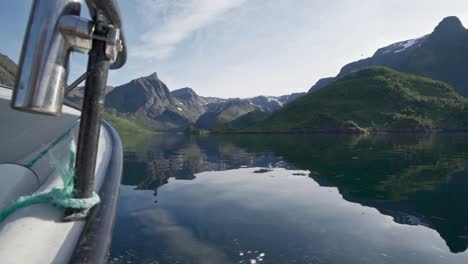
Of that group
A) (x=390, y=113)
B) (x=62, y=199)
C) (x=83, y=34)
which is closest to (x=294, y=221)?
(x=62, y=199)

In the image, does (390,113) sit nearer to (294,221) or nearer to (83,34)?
(294,221)

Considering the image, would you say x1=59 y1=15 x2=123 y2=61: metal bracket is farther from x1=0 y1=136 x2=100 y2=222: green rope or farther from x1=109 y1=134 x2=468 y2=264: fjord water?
x1=109 y1=134 x2=468 y2=264: fjord water

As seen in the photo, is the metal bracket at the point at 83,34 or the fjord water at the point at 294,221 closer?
the metal bracket at the point at 83,34

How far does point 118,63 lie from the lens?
9.50ft

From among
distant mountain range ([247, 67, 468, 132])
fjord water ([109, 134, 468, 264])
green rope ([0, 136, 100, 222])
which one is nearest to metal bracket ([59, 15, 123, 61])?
green rope ([0, 136, 100, 222])

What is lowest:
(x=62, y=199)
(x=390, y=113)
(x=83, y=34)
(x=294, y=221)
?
(x=294, y=221)

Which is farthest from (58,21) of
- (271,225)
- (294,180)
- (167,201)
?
(294,180)

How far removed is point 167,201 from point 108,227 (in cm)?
962

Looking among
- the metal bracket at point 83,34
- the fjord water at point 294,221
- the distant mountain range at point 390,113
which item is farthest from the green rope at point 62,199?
the distant mountain range at point 390,113

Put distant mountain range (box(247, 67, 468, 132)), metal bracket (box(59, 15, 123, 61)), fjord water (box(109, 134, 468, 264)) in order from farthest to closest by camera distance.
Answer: distant mountain range (box(247, 67, 468, 132)), fjord water (box(109, 134, 468, 264)), metal bracket (box(59, 15, 123, 61))

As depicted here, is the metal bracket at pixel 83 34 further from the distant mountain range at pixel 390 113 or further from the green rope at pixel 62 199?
the distant mountain range at pixel 390 113

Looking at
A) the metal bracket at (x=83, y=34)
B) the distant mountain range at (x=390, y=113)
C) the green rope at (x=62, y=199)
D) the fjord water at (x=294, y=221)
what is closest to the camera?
the metal bracket at (x=83, y=34)

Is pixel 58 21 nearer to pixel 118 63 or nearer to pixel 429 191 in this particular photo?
pixel 118 63

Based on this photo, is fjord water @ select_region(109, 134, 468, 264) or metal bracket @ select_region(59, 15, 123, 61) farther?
fjord water @ select_region(109, 134, 468, 264)
